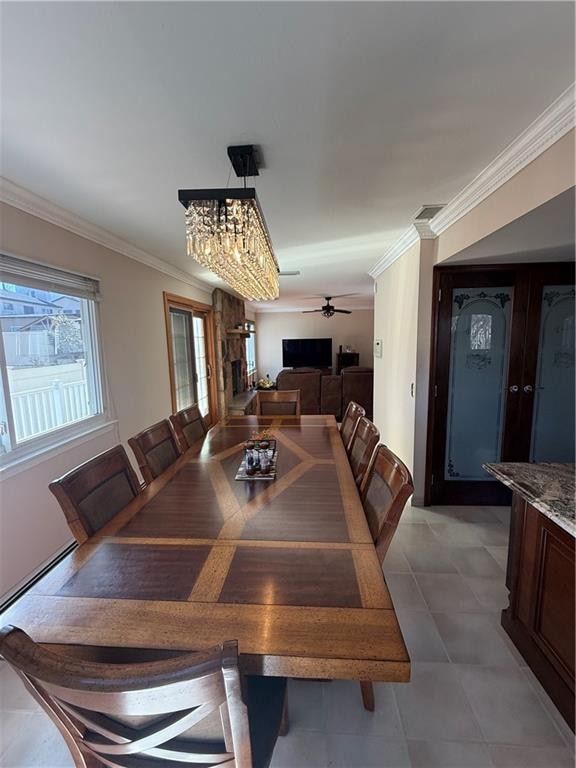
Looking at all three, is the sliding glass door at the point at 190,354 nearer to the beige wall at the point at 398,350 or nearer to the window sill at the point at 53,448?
the window sill at the point at 53,448

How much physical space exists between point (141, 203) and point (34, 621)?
2229mm

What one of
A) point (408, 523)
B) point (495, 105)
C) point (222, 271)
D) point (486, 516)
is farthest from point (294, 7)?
point (486, 516)

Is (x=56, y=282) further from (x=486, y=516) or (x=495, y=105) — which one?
(x=486, y=516)

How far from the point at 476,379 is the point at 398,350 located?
0.86 meters

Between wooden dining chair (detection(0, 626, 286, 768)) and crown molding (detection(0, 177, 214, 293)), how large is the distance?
7.24 ft

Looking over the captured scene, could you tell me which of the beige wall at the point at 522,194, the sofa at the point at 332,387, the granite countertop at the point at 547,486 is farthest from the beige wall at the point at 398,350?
the sofa at the point at 332,387

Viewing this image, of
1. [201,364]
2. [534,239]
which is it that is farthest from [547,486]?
[201,364]

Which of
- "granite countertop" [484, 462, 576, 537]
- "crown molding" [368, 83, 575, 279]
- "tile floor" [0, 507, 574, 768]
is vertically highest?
"crown molding" [368, 83, 575, 279]

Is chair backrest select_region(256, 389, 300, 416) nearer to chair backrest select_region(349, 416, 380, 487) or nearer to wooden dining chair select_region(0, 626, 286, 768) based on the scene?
chair backrest select_region(349, 416, 380, 487)

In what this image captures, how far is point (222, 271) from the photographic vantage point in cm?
200

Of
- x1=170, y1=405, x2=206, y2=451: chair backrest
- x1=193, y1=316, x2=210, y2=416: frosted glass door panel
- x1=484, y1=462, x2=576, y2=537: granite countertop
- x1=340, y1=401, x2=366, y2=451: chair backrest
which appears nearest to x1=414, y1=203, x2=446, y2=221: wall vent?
x1=340, y1=401, x2=366, y2=451: chair backrest

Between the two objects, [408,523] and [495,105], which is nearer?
[495,105]

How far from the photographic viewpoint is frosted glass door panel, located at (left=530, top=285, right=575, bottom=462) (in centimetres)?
272

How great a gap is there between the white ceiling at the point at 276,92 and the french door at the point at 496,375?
1073mm
